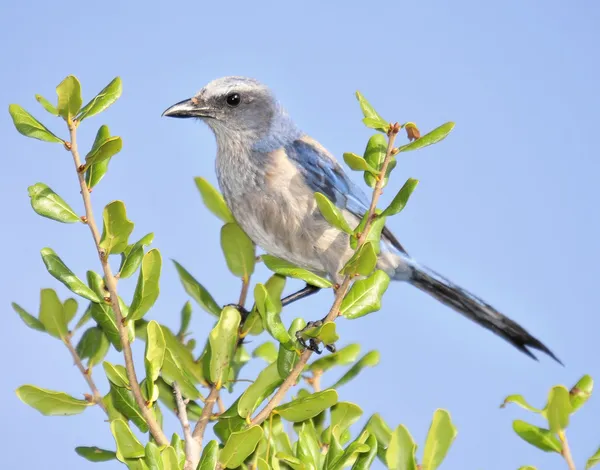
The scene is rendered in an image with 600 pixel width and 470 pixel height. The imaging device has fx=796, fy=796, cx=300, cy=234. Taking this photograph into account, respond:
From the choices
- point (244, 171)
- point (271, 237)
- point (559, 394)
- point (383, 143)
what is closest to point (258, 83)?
point (244, 171)

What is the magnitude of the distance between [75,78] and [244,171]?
75.6 inches

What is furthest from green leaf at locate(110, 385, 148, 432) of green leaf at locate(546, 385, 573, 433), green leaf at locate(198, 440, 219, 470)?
green leaf at locate(546, 385, 573, 433)

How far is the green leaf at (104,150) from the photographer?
7.68 ft

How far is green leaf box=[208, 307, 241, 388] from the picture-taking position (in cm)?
273

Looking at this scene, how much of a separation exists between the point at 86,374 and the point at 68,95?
108cm

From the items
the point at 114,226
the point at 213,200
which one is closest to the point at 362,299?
the point at 114,226

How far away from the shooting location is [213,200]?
391 centimetres

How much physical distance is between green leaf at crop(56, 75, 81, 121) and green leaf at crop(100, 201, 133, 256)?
31cm

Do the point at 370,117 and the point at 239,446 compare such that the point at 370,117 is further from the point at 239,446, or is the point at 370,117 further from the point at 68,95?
the point at 239,446

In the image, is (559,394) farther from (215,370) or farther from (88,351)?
(88,351)

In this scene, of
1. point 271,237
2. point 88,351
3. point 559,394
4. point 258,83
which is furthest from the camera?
point 258,83

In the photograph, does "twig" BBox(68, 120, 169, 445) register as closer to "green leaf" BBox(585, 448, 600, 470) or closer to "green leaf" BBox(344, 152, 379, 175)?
"green leaf" BBox(344, 152, 379, 175)

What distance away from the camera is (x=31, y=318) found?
3.00 m

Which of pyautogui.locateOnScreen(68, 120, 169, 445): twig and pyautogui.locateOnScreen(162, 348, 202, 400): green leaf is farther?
pyautogui.locateOnScreen(162, 348, 202, 400): green leaf
